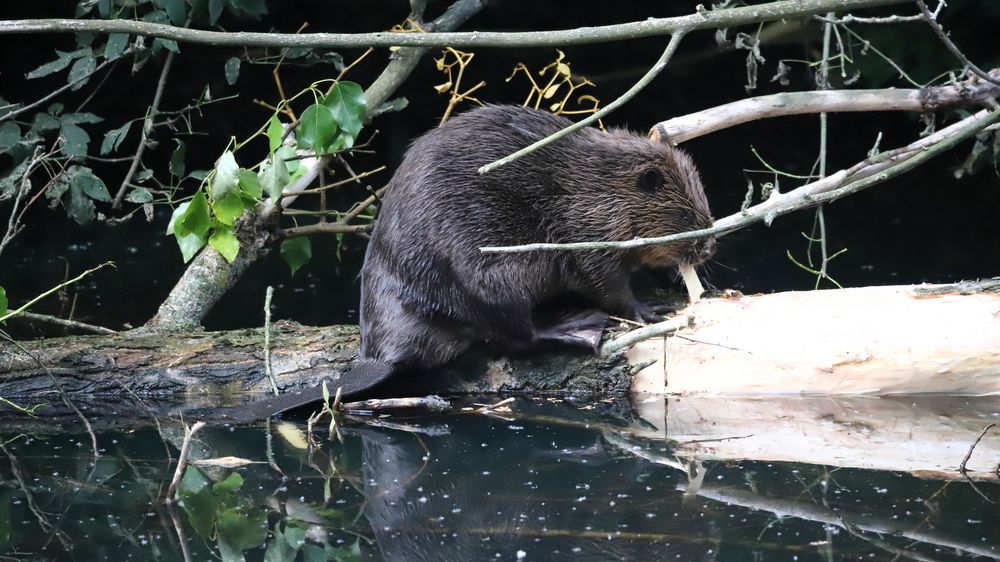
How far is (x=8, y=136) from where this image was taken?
393cm

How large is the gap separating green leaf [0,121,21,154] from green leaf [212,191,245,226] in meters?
1.12

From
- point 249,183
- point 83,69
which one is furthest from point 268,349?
point 83,69

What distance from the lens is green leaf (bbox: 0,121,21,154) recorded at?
3.91 m

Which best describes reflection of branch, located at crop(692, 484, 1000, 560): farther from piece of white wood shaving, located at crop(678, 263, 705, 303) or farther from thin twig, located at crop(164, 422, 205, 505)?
thin twig, located at crop(164, 422, 205, 505)

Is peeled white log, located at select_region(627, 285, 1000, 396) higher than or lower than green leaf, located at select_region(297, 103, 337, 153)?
lower

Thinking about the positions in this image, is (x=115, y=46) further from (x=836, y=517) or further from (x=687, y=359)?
(x=836, y=517)

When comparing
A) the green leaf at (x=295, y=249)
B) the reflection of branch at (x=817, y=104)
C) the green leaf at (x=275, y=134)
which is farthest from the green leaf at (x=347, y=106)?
the reflection of branch at (x=817, y=104)

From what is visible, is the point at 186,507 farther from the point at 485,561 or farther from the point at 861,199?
the point at 861,199

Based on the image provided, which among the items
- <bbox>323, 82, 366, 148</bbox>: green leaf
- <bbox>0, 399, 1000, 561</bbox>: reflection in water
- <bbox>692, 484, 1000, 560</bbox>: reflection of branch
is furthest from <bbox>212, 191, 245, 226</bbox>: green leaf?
<bbox>692, 484, 1000, 560</bbox>: reflection of branch

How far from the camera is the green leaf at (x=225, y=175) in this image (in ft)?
10.2

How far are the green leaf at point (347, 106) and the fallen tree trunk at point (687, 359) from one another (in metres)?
0.62

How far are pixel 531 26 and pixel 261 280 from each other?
3.07 m

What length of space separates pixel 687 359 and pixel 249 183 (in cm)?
134

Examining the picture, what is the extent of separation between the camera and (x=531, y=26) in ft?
23.6
